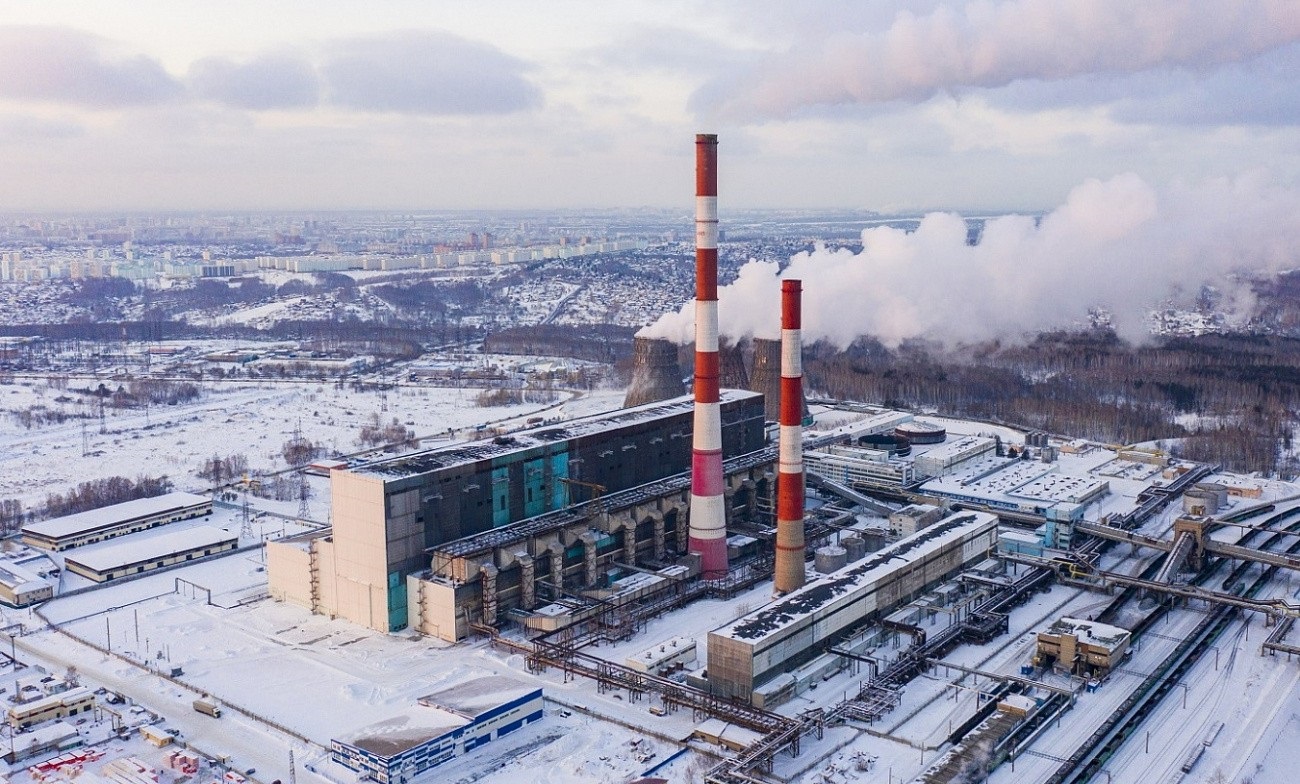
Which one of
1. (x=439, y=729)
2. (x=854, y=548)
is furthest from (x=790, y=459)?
(x=439, y=729)

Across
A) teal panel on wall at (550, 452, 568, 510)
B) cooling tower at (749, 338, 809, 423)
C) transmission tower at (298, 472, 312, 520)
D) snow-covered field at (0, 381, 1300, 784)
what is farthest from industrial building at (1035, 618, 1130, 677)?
transmission tower at (298, 472, 312, 520)

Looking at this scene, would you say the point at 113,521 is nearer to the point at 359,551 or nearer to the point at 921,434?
the point at 359,551

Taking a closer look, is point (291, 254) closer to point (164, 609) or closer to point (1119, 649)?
point (164, 609)

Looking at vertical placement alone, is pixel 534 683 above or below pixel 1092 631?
below

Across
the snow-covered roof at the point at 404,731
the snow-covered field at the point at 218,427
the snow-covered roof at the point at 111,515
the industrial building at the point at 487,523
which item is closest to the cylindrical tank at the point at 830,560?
the industrial building at the point at 487,523

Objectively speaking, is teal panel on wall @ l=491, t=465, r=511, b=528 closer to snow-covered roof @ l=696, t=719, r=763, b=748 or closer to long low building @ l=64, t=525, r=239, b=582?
snow-covered roof @ l=696, t=719, r=763, b=748

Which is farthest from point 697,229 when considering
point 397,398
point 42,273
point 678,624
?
point 42,273

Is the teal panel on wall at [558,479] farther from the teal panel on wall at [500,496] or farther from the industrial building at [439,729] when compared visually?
the industrial building at [439,729]
